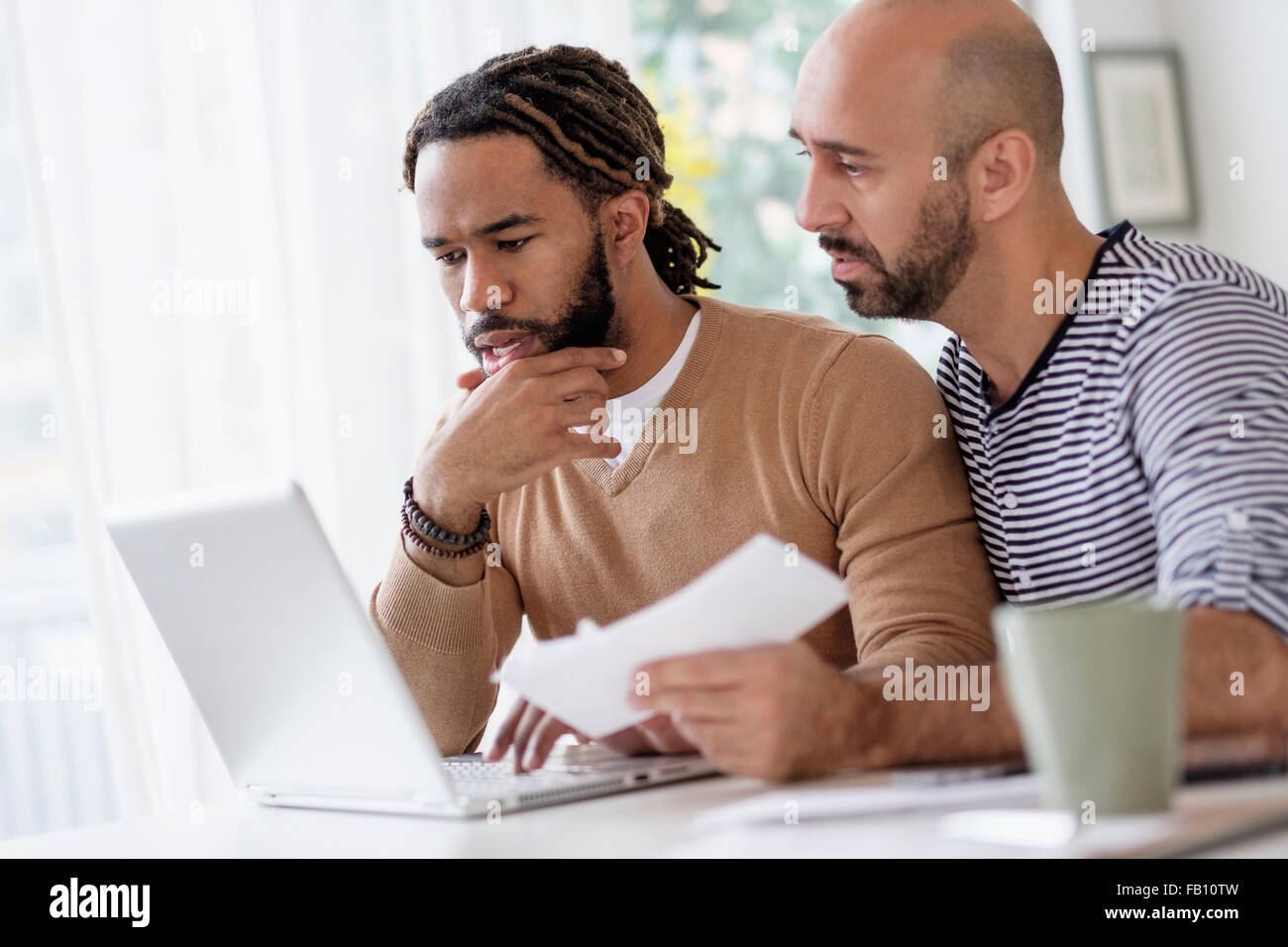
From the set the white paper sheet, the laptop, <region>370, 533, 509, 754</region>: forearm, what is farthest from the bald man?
<region>370, 533, 509, 754</region>: forearm

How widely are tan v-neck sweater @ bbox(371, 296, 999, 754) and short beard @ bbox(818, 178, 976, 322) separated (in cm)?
12

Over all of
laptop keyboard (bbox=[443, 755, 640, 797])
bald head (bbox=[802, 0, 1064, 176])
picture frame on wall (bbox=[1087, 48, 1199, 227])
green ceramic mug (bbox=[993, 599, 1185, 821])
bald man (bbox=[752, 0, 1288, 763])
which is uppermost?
Result: picture frame on wall (bbox=[1087, 48, 1199, 227])

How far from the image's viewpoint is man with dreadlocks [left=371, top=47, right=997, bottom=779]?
136cm

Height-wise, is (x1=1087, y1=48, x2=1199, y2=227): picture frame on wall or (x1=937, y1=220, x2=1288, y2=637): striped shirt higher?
(x1=1087, y1=48, x2=1199, y2=227): picture frame on wall

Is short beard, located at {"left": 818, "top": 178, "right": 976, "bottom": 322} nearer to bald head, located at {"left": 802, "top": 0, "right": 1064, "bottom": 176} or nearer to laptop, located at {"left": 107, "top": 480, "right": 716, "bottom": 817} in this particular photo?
bald head, located at {"left": 802, "top": 0, "right": 1064, "bottom": 176}

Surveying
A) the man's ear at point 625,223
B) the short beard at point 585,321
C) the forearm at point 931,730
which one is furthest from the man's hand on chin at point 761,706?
the man's ear at point 625,223

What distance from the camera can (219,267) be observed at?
2303 mm

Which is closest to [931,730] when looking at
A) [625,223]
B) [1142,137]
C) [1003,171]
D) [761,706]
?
[761,706]

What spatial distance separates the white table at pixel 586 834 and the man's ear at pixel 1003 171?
1.96ft

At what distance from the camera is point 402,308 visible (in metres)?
2.48

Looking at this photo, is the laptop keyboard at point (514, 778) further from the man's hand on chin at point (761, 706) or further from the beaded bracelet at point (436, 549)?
the beaded bracelet at point (436, 549)

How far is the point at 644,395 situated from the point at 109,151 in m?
1.18

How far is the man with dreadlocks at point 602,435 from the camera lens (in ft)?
4.45

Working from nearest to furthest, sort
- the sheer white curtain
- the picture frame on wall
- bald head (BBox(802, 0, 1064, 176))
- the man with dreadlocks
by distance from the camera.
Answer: bald head (BBox(802, 0, 1064, 176)), the man with dreadlocks, the sheer white curtain, the picture frame on wall
